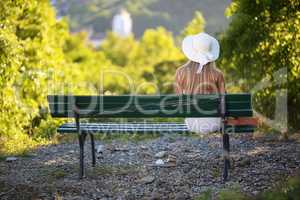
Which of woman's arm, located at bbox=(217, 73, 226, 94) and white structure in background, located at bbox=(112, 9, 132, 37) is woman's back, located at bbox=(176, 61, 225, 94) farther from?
white structure in background, located at bbox=(112, 9, 132, 37)

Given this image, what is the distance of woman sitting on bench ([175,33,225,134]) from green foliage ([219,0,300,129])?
2.00m

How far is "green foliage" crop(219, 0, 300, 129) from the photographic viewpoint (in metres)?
8.07

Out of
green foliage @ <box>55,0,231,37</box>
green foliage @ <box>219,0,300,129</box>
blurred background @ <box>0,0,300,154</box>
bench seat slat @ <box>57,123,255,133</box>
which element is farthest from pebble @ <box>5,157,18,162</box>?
green foliage @ <box>55,0,231,37</box>

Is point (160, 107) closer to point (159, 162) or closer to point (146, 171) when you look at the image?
point (146, 171)

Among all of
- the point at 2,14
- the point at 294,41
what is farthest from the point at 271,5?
the point at 2,14

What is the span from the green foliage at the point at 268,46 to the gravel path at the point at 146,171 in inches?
37.5

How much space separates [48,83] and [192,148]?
14.5ft

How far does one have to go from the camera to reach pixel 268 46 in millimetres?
8289

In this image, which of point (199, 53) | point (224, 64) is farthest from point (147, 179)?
point (224, 64)

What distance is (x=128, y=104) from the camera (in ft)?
18.7

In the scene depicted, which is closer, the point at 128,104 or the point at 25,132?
the point at 128,104

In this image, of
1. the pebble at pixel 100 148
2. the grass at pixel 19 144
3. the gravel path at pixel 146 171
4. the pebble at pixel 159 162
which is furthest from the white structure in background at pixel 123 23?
the pebble at pixel 159 162

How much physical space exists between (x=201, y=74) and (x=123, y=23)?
9439cm

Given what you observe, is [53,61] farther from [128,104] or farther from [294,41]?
[128,104]
